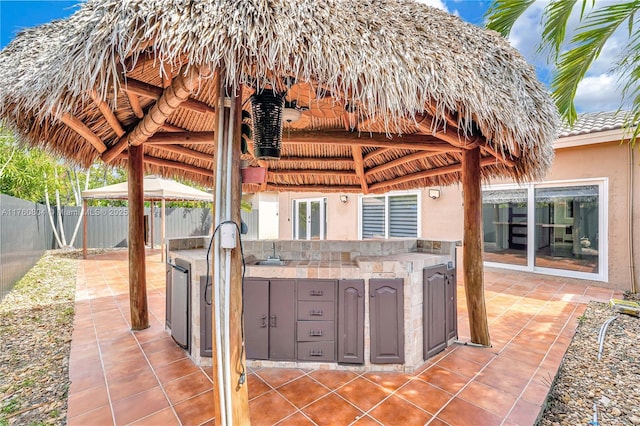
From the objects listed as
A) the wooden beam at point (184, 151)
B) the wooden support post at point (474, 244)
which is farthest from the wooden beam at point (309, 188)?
the wooden support post at point (474, 244)

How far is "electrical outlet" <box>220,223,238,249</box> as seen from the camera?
1951 millimetres

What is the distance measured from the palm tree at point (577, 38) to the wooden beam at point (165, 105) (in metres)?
4.05

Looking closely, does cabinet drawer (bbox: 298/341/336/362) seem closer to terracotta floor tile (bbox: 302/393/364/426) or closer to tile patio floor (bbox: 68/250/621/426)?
tile patio floor (bbox: 68/250/621/426)

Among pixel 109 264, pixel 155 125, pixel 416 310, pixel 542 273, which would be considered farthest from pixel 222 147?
pixel 109 264

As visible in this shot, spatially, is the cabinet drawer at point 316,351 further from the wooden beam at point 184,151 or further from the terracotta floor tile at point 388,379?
the wooden beam at point 184,151

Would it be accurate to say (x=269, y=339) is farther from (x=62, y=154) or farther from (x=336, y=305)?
(x=62, y=154)

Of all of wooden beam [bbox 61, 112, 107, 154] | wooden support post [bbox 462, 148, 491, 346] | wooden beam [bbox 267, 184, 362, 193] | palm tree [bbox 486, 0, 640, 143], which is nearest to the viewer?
wooden beam [bbox 61, 112, 107, 154]

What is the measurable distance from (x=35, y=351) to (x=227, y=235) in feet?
11.3

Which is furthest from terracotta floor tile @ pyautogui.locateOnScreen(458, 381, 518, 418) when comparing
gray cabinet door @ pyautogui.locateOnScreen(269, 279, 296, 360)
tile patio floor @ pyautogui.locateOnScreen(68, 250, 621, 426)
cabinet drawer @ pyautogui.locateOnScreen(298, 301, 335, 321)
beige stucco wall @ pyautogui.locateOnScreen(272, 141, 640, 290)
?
beige stucco wall @ pyautogui.locateOnScreen(272, 141, 640, 290)

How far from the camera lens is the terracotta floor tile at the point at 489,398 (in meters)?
2.46

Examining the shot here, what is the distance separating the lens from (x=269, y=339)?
307cm

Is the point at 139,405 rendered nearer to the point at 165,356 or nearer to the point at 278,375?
the point at 165,356

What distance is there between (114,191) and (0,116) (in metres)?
7.70

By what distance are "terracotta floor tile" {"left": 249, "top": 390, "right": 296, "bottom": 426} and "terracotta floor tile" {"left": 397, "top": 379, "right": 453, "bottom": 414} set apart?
100 centimetres
